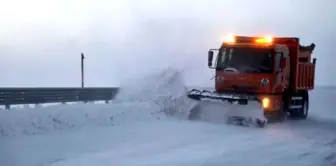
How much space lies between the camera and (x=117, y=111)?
16375 mm

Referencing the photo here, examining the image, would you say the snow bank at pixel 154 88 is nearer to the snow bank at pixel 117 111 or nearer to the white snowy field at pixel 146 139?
the snow bank at pixel 117 111

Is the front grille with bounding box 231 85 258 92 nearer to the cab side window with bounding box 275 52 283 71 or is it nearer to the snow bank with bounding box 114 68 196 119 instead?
the cab side window with bounding box 275 52 283 71

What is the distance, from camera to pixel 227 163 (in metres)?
9.18

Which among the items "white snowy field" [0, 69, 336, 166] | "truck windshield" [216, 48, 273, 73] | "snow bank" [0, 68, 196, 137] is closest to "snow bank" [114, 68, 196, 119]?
Result: "snow bank" [0, 68, 196, 137]

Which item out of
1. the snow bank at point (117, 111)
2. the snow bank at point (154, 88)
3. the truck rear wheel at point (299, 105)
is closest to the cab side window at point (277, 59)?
the truck rear wheel at point (299, 105)

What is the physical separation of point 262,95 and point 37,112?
7.64 metres

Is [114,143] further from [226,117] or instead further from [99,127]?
[226,117]

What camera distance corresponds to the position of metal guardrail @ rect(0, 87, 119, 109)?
58.9ft

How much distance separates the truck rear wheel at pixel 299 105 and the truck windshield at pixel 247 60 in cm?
278

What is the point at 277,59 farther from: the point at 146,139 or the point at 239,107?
the point at 146,139

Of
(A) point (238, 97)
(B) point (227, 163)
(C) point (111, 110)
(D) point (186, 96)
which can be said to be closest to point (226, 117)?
(A) point (238, 97)

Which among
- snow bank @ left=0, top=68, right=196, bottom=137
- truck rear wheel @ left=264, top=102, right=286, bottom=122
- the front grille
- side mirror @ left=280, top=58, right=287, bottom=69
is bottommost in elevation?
truck rear wheel @ left=264, top=102, right=286, bottom=122

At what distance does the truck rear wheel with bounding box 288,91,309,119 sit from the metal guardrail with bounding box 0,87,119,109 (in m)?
9.08

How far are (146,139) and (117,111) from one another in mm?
4315
